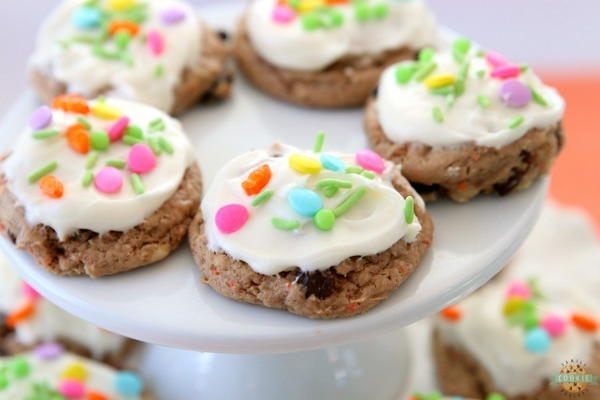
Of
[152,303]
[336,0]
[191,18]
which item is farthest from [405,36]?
[152,303]

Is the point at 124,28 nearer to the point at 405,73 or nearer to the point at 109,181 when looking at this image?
the point at 109,181

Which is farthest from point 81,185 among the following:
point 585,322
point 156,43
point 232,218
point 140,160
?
point 585,322

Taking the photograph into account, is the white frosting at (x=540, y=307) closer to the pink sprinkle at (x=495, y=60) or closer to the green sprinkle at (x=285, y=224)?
the pink sprinkle at (x=495, y=60)

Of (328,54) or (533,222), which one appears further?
(328,54)

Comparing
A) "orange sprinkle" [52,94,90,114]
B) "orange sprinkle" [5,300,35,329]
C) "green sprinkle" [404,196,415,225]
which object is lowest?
"orange sprinkle" [5,300,35,329]

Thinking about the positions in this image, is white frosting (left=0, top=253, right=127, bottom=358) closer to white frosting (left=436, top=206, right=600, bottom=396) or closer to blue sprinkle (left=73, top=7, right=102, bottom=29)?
blue sprinkle (left=73, top=7, right=102, bottom=29)

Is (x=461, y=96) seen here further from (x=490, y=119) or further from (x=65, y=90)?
(x=65, y=90)

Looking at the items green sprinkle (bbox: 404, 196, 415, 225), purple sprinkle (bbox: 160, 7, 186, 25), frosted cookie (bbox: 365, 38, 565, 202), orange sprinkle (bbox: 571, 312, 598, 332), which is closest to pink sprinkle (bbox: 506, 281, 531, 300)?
orange sprinkle (bbox: 571, 312, 598, 332)
